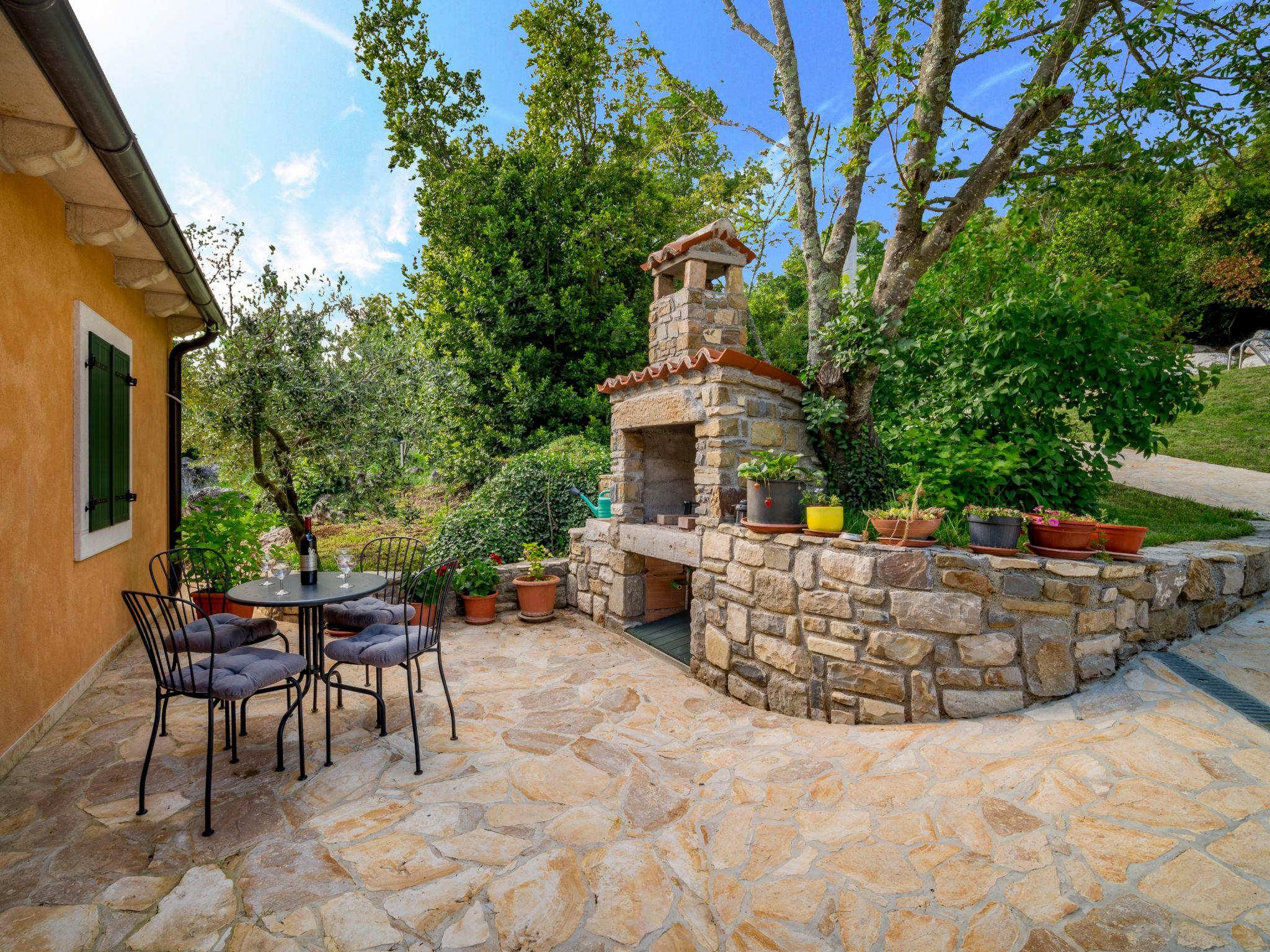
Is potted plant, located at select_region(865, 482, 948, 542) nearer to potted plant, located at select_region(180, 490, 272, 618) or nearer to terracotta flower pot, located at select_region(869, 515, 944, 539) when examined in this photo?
terracotta flower pot, located at select_region(869, 515, 944, 539)

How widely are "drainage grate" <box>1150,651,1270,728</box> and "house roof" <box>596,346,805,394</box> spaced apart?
10.0 ft

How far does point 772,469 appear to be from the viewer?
406 cm

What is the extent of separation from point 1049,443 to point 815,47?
5092 mm

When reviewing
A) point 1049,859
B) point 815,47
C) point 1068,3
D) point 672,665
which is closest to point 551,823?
point 1049,859

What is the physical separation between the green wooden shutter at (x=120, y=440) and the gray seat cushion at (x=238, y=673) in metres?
2.11

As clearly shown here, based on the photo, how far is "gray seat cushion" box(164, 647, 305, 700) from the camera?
2.74 m

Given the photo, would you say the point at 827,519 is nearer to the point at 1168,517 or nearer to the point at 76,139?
the point at 76,139

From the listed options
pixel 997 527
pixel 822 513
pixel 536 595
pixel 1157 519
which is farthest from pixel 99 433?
pixel 1157 519

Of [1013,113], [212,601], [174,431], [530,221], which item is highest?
[530,221]

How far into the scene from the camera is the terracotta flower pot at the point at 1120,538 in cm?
333

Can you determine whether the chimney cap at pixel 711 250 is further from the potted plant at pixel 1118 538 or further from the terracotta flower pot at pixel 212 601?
the terracotta flower pot at pixel 212 601

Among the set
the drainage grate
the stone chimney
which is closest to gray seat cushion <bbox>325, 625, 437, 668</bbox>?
the stone chimney

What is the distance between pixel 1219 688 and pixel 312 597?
4749 millimetres

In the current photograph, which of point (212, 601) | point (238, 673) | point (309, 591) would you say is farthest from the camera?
point (212, 601)
